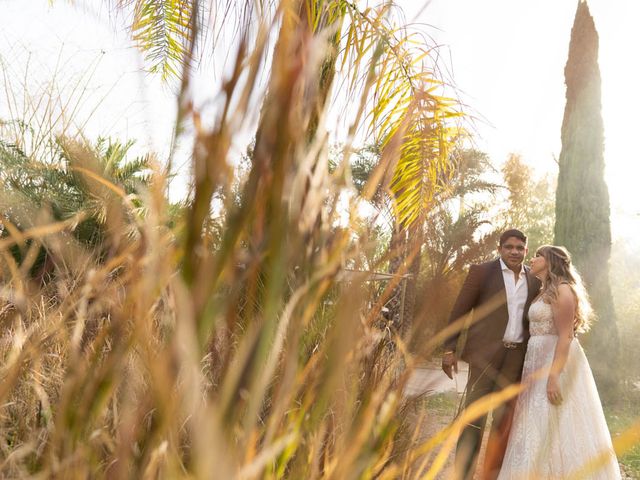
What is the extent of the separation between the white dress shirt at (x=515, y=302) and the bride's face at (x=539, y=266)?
0.51 feet

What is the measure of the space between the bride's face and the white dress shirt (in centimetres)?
15

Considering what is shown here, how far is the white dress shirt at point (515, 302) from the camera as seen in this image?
4762 millimetres

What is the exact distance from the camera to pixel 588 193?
11.2 metres

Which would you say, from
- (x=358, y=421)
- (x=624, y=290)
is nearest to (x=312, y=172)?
(x=358, y=421)

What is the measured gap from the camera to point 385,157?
0.66 meters

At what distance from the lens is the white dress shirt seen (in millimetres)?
4762

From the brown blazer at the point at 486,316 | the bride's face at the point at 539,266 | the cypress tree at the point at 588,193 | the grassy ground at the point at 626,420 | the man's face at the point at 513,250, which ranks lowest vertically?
the grassy ground at the point at 626,420

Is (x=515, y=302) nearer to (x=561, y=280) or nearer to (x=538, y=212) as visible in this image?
(x=561, y=280)

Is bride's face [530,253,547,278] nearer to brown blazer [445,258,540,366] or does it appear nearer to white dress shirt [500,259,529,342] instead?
white dress shirt [500,259,529,342]

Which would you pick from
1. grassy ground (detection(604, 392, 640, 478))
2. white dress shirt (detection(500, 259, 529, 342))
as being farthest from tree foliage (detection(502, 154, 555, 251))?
white dress shirt (detection(500, 259, 529, 342))

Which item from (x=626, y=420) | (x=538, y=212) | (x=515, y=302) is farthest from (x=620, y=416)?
(x=538, y=212)

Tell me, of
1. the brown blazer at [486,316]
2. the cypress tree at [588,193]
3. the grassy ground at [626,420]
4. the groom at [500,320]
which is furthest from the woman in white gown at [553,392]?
the cypress tree at [588,193]

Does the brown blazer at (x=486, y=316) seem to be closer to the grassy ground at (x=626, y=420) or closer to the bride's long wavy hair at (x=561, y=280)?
the bride's long wavy hair at (x=561, y=280)

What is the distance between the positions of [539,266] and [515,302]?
15.9 inches
